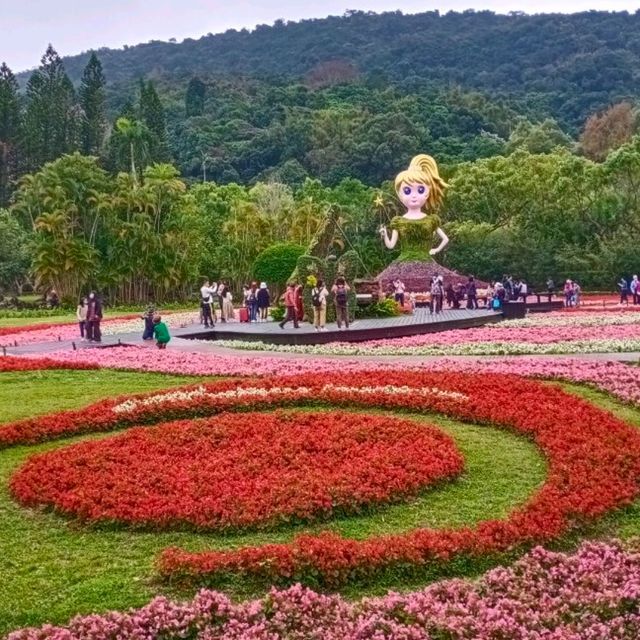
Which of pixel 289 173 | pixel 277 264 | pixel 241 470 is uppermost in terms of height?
pixel 289 173

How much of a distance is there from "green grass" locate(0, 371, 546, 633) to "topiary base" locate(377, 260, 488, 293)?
3304cm

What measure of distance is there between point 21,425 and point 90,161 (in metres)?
43.4

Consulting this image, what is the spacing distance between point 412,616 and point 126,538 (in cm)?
277

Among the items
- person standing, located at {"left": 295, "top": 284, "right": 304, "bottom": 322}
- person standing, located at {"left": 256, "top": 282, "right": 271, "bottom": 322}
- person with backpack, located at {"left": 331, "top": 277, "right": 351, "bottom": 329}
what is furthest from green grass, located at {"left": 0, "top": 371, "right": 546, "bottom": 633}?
person standing, located at {"left": 256, "top": 282, "right": 271, "bottom": 322}

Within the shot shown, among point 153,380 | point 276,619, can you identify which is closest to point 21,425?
point 153,380

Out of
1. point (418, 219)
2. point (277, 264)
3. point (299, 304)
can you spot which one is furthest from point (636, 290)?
point (299, 304)

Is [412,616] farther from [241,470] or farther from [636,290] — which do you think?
[636,290]

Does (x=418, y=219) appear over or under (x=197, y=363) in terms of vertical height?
→ over

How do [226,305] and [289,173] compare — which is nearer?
[226,305]

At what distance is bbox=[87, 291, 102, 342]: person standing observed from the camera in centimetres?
2414

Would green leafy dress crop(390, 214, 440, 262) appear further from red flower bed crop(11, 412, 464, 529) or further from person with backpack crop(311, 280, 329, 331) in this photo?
red flower bed crop(11, 412, 464, 529)

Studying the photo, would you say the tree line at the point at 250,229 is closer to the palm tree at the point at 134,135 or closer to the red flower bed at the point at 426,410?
the palm tree at the point at 134,135

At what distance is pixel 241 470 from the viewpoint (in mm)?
8805

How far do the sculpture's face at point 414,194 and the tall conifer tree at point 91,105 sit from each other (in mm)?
34069
